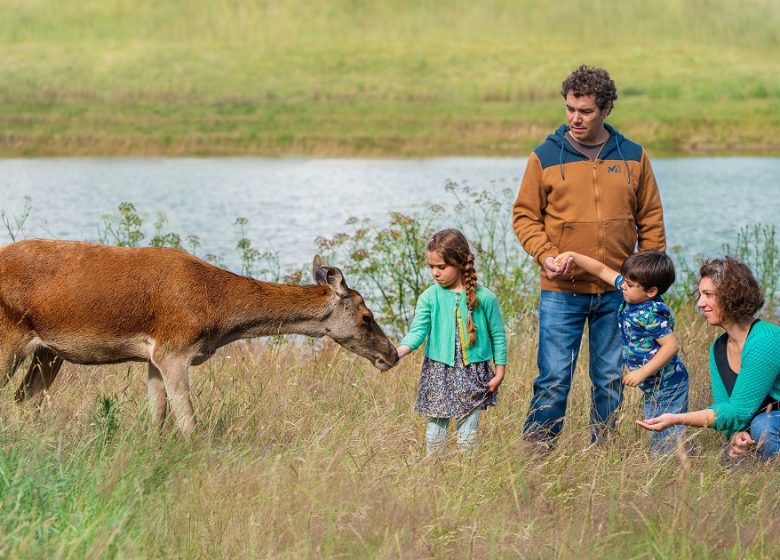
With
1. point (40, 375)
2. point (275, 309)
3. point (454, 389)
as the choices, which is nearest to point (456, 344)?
point (454, 389)

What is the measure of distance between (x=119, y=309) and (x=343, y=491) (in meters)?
1.94

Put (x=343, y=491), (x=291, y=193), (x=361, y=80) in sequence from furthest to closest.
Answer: (x=361, y=80) < (x=291, y=193) < (x=343, y=491)

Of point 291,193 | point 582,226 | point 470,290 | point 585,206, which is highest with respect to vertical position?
point 585,206

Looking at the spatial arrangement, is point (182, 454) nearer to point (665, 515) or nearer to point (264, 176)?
point (665, 515)

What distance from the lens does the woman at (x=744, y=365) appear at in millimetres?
5633

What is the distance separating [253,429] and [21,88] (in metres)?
54.7

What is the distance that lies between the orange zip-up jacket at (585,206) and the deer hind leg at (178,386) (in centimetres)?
185

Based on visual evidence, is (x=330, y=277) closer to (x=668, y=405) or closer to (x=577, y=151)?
(x=577, y=151)

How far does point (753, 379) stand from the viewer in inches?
223

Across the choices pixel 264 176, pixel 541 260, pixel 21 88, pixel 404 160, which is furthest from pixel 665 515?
pixel 21 88

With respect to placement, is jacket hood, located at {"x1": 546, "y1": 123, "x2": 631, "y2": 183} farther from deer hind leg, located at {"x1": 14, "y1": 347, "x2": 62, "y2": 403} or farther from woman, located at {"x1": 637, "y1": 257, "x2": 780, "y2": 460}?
deer hind leg, located at {"x1": 14, "y1": 347, "x2": 62, "y2": 403}

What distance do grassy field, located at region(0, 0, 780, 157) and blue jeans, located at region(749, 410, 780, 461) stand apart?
39.8 metres

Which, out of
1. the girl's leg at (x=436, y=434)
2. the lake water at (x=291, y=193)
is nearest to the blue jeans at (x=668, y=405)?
the girl's leg at (x=436, y=434)

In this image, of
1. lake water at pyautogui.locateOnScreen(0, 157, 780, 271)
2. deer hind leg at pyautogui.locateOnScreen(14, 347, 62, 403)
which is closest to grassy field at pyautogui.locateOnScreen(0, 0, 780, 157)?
lake water at pyautogui.locateOnScreen(0, 157, 780, 271)
